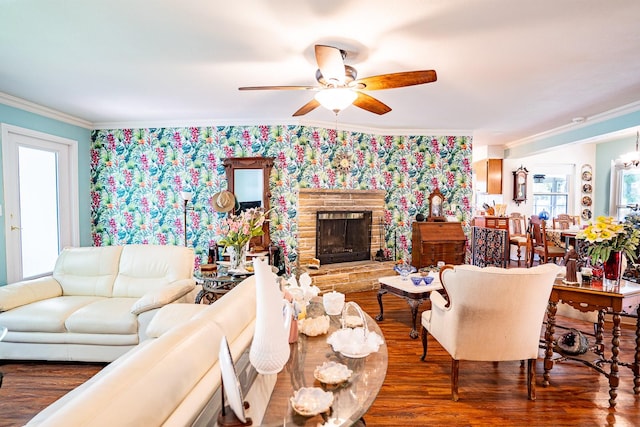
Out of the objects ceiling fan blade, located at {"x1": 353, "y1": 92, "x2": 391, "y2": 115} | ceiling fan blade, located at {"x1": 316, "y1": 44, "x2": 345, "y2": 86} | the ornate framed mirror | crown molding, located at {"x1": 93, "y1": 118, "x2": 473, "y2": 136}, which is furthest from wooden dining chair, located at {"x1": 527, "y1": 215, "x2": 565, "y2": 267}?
ceiling fan blade, located at {"x1": 316, "y1": 44, "x2": 345, "y2": 86}

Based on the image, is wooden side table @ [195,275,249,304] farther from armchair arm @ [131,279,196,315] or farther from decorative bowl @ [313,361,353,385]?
decorative bowl @ [313,361,353,385]

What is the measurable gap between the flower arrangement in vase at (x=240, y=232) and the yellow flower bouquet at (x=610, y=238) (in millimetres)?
2627

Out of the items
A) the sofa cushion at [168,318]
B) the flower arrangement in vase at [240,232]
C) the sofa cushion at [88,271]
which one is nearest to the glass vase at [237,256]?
the flower arrangement in vase at [240,232]

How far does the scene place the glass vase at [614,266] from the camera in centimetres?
231

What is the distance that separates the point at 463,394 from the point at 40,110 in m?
5.61

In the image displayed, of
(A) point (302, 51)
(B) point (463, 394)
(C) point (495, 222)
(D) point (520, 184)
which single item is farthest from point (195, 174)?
(D) point (520, 184)

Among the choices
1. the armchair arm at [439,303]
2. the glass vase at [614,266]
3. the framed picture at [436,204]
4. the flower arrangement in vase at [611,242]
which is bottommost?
the armchair arm at [439,303]

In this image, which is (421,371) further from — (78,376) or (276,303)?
(78,376)

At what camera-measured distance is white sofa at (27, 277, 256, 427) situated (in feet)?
2.62

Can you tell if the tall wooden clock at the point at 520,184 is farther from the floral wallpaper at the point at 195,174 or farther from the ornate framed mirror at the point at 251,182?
the ornate framed mirror at the point at 251,182

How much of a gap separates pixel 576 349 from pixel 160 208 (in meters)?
5.23

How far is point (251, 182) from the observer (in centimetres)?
483

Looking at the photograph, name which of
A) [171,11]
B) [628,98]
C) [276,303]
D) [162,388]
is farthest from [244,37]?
[628,98]

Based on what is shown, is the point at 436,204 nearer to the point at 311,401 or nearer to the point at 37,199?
the point at 311,401
